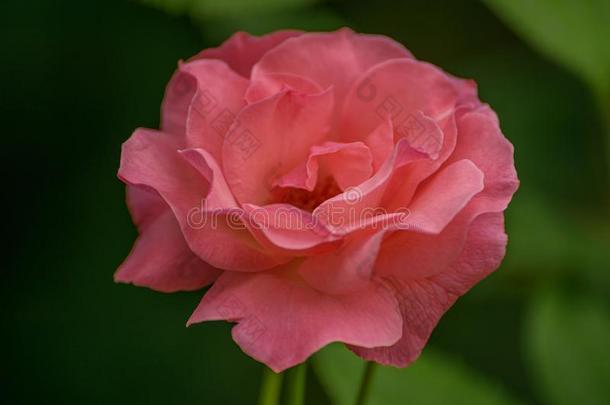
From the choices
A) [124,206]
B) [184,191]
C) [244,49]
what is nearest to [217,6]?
[244,49]

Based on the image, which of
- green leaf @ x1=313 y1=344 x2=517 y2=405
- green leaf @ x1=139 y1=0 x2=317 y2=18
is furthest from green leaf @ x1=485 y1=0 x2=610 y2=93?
green leaf @ x1=313 y1=344 x2=517 y2=405

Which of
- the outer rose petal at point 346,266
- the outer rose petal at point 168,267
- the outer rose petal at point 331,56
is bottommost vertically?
the outer rose petal at point 168,267

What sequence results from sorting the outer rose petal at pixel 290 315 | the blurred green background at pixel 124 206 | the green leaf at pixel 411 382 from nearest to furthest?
1. the outer rose petal at pixel 290 315
2. the green leaf at pixel 411 382
3. the blurred green background at pixel 124 206

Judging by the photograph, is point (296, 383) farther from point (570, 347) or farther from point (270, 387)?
point (570, 347)

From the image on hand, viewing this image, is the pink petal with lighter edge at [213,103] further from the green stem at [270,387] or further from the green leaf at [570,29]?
the green leaf at [570,29]

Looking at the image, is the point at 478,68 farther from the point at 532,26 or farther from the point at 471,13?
the point at 532,26

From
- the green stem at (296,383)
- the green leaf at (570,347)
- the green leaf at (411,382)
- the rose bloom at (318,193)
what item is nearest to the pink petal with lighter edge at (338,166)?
the rose bloom at (318,193)
